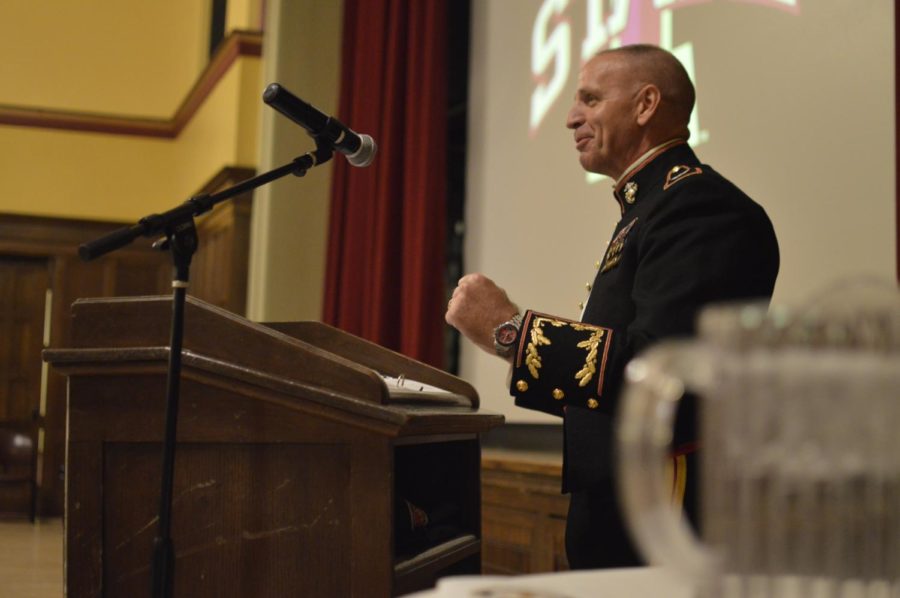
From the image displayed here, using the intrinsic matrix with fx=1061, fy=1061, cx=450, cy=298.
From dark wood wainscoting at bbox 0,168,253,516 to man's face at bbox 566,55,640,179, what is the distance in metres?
6.37

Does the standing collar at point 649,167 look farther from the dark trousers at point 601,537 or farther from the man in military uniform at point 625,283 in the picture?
the dark trousers at point 601,537

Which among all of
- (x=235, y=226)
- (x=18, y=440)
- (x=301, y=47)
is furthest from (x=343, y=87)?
(x=18, y=440)

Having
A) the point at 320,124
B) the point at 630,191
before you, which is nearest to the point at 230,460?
the point at 320,124

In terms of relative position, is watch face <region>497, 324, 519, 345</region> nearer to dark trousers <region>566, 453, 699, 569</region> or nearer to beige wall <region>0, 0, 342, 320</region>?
dark trousers <region>566, 453, 699, 569</region>

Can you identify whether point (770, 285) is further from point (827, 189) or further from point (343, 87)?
point (343, 87)

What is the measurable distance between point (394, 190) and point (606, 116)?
108 inches

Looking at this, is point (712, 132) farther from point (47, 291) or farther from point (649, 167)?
point (47, 291)

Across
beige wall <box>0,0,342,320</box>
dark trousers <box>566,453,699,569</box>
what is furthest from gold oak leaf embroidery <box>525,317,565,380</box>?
beige wall <box>0,0,342,320</box>

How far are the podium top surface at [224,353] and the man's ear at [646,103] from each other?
75cm

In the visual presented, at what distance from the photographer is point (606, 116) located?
1937mm

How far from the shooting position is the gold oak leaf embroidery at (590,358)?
4.99 ft

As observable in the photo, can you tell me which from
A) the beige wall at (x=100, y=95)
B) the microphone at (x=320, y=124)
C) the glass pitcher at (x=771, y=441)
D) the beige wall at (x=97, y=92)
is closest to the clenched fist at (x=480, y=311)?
the microphone at (x=320, y=124)

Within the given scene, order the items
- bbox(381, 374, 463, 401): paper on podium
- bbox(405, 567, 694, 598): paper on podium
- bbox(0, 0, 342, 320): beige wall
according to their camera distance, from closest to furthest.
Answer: bbox(405, 567, 694, 598): paper on podium, bbox(381, 374, 463, 401): paper on podium, bbox(0, 0, 342, 320): beige wall

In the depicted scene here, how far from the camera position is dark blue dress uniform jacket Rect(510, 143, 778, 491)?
5.04 feet
